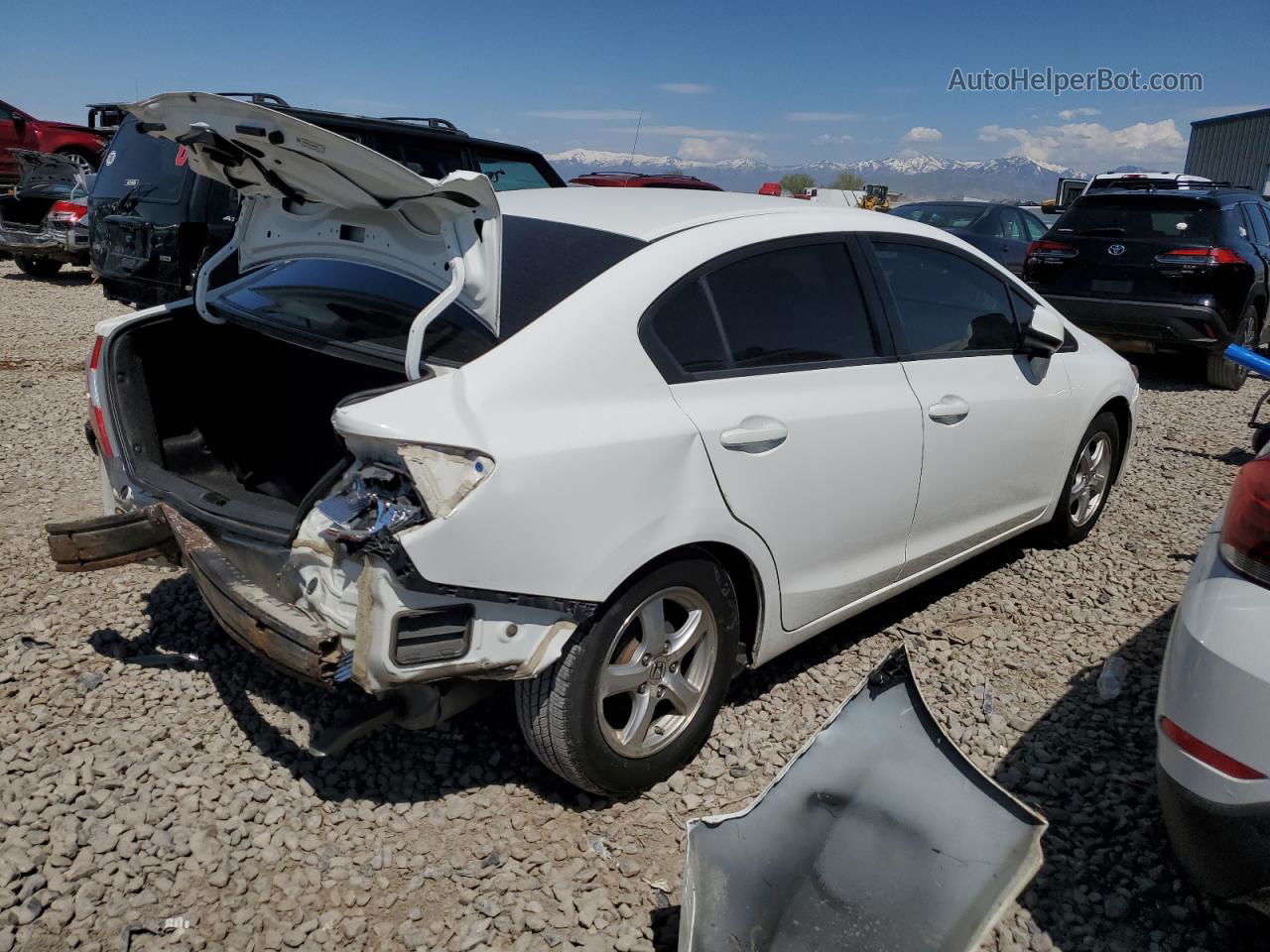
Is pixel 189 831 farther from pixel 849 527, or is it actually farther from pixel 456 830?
pixel 849 527

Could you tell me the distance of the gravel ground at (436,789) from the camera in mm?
2367

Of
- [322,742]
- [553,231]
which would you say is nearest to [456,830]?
[322,742]

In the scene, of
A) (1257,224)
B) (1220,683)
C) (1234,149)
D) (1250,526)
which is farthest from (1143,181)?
(1234,149)

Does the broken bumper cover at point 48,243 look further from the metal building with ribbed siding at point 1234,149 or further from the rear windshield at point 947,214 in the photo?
the metal building with ribbed siding at point 1234,149

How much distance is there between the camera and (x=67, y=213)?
12.9m

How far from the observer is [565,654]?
2412 mm

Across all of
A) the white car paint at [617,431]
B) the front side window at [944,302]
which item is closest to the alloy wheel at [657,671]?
the white car paint at [617,431]

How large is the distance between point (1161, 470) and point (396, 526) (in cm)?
571

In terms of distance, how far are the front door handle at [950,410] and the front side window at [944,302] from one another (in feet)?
0.59

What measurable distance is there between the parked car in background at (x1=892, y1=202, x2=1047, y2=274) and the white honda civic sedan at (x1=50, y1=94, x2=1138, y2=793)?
29.9ft

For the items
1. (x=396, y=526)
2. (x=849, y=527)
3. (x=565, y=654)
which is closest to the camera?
(x=396, y=526)

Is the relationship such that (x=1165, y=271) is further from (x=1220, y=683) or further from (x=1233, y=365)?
(x=1220, y=683)

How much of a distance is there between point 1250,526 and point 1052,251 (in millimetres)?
7828

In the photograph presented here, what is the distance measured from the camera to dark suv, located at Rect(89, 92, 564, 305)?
6992 millimetres
